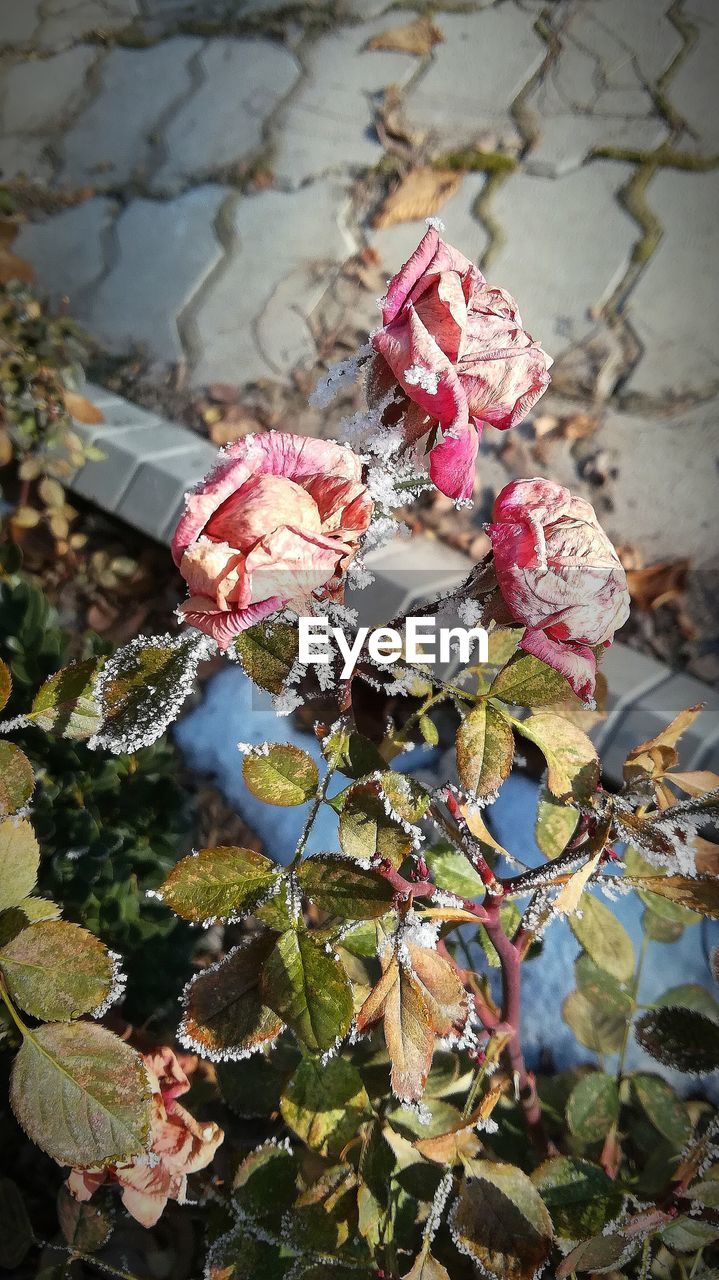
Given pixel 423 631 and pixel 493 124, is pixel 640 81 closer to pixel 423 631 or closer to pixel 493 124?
pixel 493 124

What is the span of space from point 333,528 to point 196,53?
2.46 meters

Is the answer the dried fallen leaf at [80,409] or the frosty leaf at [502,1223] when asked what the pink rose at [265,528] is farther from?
the dried fallen leaf at [80,409]

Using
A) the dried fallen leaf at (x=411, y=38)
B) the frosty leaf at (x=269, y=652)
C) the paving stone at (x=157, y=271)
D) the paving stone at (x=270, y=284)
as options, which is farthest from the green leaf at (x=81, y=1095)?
the dried fallen leaf at (x=411, y=38)

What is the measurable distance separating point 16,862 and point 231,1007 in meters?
0.17

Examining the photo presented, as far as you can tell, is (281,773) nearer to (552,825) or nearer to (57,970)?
(57,970)

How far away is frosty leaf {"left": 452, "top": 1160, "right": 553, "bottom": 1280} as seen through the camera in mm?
559

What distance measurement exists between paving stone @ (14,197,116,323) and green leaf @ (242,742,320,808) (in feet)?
5.62

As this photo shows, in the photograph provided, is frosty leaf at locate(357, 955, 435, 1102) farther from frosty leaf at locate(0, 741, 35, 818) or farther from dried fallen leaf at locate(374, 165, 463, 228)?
dried fallen leaf at locate(374, 165, 463, 228)

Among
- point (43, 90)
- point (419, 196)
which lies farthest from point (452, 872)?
point (43, 90)

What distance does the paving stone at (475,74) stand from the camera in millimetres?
2018

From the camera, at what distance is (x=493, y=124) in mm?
2010

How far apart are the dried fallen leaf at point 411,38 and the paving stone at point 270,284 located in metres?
0.51

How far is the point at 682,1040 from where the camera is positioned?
66cm

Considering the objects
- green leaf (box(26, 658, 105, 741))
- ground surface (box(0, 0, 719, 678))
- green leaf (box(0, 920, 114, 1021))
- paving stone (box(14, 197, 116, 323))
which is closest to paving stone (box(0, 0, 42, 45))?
ground surface (box(0, 0, 719, 678))
